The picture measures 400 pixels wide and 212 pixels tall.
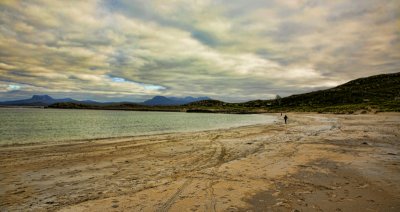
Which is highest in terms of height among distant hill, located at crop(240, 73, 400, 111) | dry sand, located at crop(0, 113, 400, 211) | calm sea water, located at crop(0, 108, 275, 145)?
distant hill, located at crop(240, 73, 400, 111)

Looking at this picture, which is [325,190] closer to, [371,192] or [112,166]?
[371,192]

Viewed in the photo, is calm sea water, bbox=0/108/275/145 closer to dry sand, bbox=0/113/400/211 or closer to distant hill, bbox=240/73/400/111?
dry sand, bbox=0/113/400/211

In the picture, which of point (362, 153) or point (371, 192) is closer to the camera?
point (371, 192)

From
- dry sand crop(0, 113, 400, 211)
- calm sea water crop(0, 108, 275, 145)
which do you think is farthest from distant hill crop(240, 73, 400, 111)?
dry sand crop(0, 113, 400, 211)

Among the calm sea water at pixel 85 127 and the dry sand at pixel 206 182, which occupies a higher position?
the dry sand at pixel 206 182

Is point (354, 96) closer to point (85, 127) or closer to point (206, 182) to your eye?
point (85, 127)

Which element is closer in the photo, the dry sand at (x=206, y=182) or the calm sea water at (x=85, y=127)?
the dry sand at (x=206, y=182)

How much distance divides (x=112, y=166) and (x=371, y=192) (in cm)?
1156

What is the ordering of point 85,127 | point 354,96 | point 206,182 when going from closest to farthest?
point 206,182 → point 85,127 → point 354,96

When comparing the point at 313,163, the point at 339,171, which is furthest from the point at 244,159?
the point at 339,171

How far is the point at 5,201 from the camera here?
848 centimetres

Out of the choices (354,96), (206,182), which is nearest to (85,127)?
(206,182)

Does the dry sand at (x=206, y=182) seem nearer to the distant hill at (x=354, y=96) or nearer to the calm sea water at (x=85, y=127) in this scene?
the calm sea water at (x=85, y=127)

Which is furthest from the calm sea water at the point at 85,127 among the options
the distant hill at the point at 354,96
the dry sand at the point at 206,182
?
the distant hill at the point at 354,96
